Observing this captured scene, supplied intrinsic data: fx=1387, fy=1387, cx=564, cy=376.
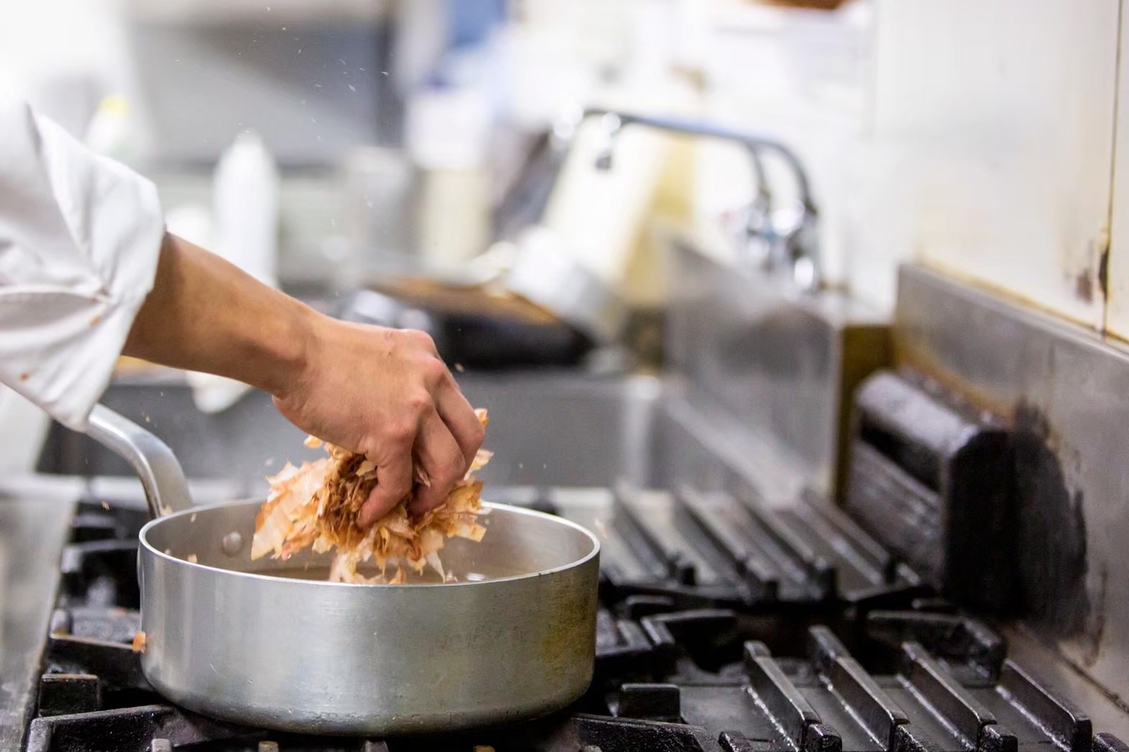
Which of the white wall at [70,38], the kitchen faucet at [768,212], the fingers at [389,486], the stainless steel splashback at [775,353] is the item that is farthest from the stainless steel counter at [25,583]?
the white wall at [70,38]

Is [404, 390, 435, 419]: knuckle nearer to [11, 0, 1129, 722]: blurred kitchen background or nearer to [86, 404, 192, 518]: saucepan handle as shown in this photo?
[86, 404, 192, 518]: saucepan handle

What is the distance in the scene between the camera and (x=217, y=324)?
84cm

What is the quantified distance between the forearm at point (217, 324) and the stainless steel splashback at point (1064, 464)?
659 mm

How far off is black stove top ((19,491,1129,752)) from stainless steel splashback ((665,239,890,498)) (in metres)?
0.20

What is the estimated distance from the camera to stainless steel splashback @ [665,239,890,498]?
1.71 metres

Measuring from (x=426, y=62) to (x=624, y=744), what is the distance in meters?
4.74

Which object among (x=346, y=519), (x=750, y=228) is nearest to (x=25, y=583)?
(x=346, y=519)

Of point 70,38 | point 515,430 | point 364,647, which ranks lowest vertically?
point 515,430

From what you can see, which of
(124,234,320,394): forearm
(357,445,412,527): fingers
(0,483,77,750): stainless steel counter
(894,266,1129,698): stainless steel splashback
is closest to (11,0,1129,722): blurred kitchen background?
(894,266,1129,698): stainless steel splashback

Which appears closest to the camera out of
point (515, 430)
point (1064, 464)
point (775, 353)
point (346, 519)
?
point (346, 519)

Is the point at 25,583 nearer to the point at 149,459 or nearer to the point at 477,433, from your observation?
the point at 149,459

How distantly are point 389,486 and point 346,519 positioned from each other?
94 millimetres

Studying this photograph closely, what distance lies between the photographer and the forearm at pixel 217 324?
82 centimetres

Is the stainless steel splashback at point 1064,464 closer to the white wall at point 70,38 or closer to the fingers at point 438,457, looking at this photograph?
the fingers at point 438,457
